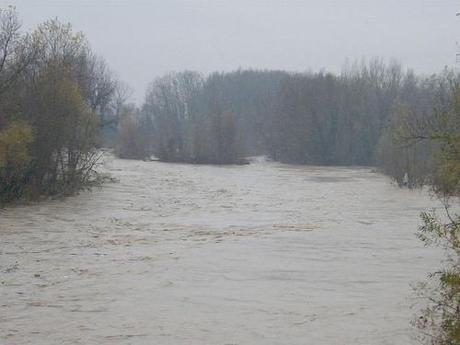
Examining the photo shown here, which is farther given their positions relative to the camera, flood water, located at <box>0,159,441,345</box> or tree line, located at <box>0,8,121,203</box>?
tree line, located at <box>0,8,121,203</box>

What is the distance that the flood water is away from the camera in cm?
912

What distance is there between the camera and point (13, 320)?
30.9ft

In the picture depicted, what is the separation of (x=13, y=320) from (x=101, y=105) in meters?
32.1

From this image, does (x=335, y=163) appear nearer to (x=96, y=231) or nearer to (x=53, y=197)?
(x=53, y=197)

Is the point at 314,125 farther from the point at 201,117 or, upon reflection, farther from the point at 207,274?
the point at 207,274

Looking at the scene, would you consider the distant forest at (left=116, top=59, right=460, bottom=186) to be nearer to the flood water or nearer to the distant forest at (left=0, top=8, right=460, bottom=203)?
the distant forest at (left=0, top=8, right=460, bottom=203)

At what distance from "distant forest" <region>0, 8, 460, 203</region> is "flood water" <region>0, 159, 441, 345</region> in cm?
276

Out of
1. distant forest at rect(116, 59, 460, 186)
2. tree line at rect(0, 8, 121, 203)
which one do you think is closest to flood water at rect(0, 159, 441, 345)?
tree line at rect(0, 8, 121, 203)

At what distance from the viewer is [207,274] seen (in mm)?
13055

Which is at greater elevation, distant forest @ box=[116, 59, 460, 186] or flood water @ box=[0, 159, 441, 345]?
distant forest @ box=[116, 59, 460, 186]

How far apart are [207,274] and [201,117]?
284 ft

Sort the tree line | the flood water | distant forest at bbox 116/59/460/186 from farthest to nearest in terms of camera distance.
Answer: distant forest at bbox 116/59/460/186, the tree line, the flood water

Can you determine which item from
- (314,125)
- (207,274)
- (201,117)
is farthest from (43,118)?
(201,117)

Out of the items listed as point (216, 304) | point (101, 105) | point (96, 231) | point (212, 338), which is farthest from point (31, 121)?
point (212, 338)
